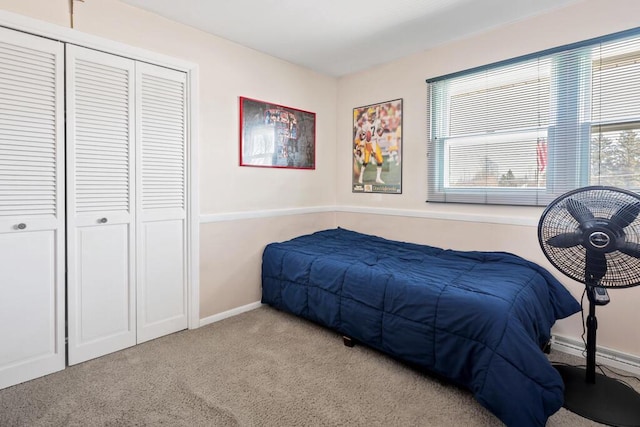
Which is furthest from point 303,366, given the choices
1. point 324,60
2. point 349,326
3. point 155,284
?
point 324,60

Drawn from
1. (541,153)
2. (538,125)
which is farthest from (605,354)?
(538,125)

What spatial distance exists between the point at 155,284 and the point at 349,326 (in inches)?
55.9

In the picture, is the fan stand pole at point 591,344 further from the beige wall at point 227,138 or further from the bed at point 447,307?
the beige wall at point 227,138

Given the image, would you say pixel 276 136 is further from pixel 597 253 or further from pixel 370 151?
pixel 597 253

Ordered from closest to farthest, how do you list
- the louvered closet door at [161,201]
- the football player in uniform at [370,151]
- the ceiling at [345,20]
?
the ceiling at [345,20] < the louvered closet door at [161,201] < the football player in uniform at [370,151]

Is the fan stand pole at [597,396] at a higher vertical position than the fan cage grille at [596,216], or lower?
lower

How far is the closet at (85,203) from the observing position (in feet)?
6.07

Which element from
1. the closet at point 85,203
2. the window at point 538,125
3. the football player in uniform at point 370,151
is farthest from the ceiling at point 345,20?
the football player in uniform at point 370,151

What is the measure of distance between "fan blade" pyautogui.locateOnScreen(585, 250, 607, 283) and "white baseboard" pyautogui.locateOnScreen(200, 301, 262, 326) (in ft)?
7.92

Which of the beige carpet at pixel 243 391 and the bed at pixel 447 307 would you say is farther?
the beige carpet at pixel 243 391

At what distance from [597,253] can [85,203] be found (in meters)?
2.85

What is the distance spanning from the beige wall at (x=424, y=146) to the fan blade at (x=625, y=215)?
2.55ft

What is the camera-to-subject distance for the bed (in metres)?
1.50

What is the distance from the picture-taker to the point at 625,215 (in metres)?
1.57
